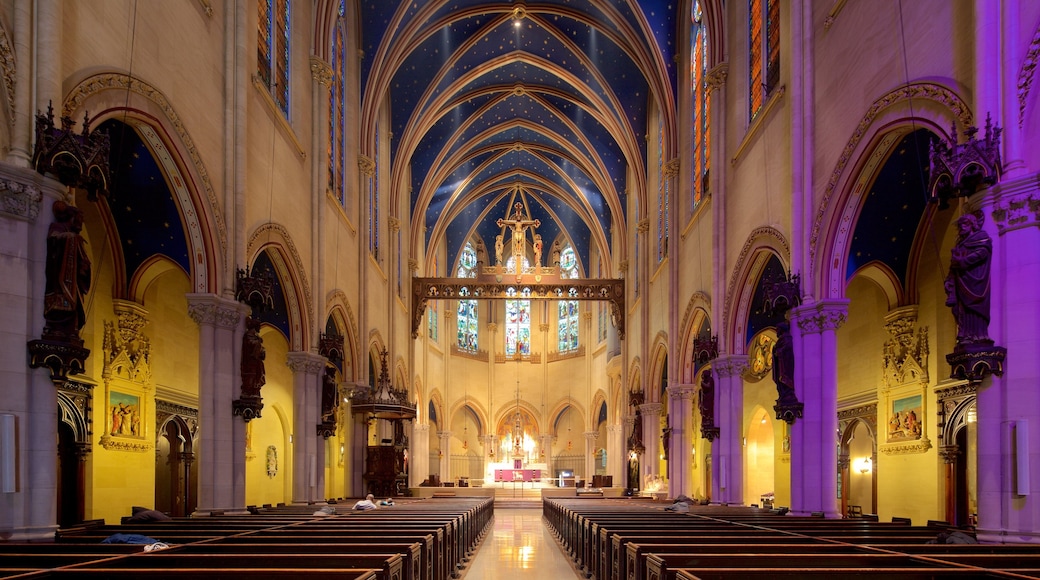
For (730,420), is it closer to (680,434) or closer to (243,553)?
(680,434)

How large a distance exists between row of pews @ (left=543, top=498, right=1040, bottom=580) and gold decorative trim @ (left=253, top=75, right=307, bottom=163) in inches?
408

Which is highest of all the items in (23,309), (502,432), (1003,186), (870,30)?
(870,30)

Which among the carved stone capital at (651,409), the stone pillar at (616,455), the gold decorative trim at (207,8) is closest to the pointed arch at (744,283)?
the gold decorative trim at (207,8)

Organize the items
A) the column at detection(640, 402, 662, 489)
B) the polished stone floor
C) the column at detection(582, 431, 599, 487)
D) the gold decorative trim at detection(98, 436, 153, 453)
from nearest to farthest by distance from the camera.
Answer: the polished stone floor < the gold decorative trim at detection(98, 436, 153, 453) < the column at detection(640, 402, 662, 489) < the column at detection(582, 431, 599, 487)

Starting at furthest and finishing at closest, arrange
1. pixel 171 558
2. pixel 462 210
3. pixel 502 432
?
pixel 502 432 < pixel 462 210 < pixel 171 558

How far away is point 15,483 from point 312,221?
485 inches

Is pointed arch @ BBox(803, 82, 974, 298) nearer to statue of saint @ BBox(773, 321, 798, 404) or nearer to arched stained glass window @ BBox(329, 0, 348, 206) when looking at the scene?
statue of saint @ BBox(773, 321, 798, 404)

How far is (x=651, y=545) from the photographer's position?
7.73m

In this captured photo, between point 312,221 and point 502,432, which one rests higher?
point 312,221

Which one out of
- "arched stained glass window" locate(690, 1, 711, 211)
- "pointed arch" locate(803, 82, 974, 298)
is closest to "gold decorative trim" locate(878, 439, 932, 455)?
"pointed arch" locate(803, 82, 974, 298)

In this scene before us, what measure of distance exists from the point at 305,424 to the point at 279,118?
6.62m

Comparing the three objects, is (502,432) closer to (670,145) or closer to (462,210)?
(462,210)

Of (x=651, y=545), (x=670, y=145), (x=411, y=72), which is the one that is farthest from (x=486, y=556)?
(x=411, y=72)

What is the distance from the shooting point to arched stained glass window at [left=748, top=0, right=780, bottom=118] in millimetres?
17328
